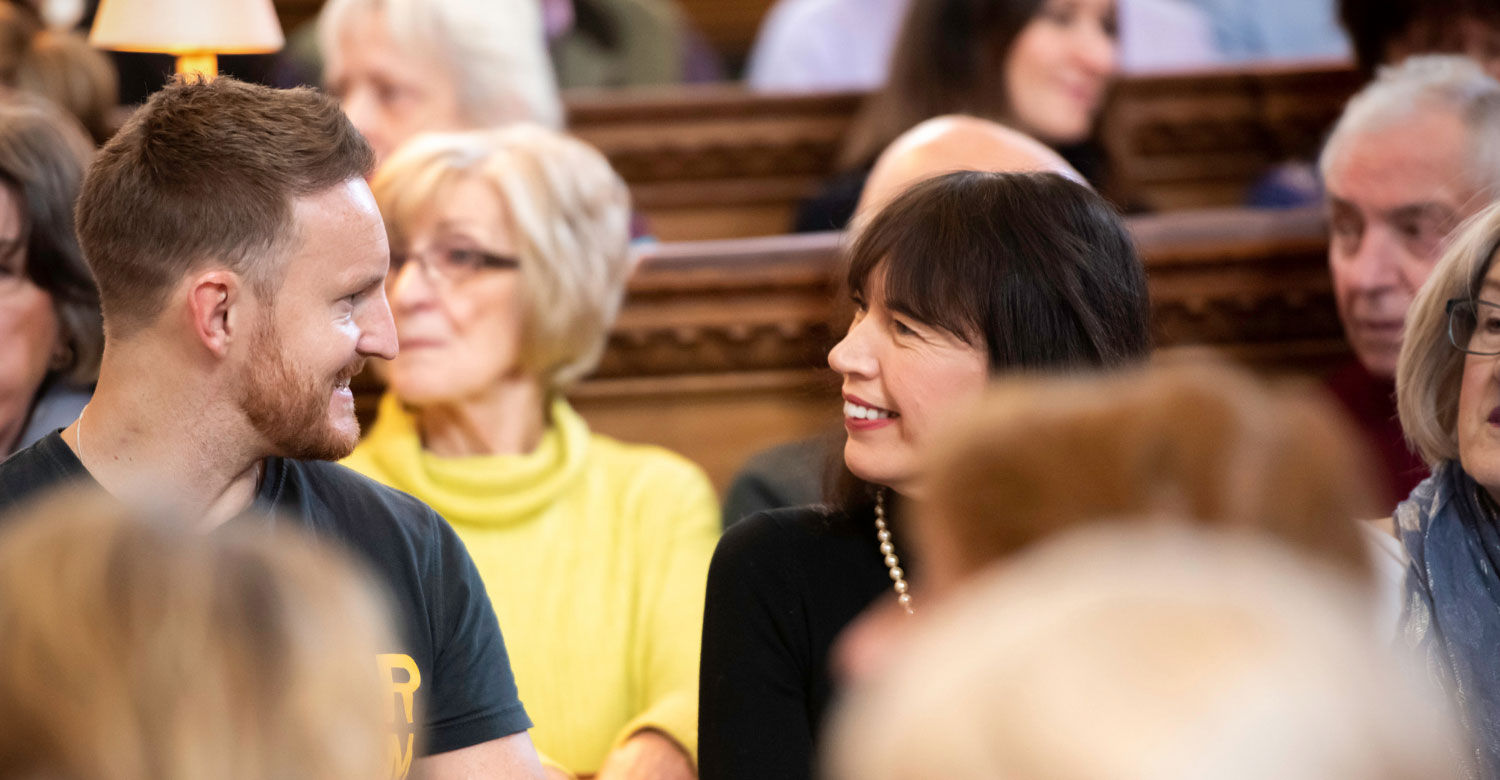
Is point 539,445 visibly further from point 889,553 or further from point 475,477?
point 889,553

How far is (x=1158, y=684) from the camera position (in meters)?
0.71

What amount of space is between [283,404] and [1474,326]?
51.7 inches

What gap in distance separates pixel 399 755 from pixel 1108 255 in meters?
0.91

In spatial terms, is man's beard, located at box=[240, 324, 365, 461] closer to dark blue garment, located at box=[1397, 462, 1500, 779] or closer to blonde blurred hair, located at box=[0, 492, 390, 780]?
blonde blurred hair, located at box=[0, 492, 390, 780]

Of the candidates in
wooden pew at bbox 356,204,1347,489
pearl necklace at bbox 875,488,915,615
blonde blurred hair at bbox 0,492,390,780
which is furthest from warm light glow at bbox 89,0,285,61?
blonde blurred hair at bbox 0,492,390,780

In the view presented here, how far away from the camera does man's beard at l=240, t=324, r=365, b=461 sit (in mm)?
1588

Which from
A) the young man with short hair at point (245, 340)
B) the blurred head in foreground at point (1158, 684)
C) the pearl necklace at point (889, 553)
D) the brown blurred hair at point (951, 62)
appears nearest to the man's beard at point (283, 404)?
the young man with short hair at point (245, 340)

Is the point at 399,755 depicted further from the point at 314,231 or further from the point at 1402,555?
the point at 1402,555

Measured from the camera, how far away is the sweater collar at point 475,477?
7.29 feet

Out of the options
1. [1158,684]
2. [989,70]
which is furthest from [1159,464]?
[989,70]

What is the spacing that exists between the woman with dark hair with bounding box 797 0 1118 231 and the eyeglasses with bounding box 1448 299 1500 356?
128cm

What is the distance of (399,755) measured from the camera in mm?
1613

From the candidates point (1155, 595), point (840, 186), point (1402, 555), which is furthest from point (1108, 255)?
point (840, 186)

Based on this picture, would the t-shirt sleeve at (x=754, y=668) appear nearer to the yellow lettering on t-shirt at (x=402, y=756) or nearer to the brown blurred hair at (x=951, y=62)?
the yellow lettering on t-shirt at (x=402, y=756)
